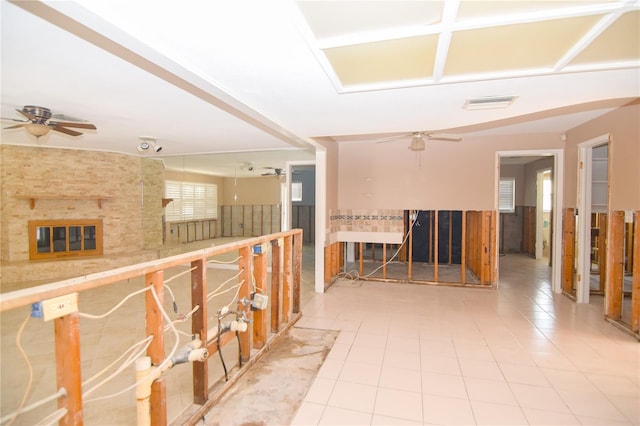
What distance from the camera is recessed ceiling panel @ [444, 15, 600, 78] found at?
5.61 feet

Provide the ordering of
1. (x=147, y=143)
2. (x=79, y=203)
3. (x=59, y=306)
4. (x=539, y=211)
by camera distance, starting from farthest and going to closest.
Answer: (x=539, y=211)
(x=79, y=203)
(x=147, y=143)
(x=59, y=306)

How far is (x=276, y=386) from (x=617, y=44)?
127 inches

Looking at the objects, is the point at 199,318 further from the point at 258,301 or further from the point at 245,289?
the point at 258,301

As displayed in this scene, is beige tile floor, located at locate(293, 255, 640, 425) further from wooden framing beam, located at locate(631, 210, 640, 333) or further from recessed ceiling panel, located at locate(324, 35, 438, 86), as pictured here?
recessed ceiling panel, located at locate(324, 35, 438, 86)

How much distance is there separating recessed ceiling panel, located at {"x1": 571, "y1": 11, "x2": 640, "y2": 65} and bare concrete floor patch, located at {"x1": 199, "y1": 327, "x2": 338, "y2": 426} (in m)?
2.99

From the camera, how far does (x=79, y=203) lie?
20.3ft

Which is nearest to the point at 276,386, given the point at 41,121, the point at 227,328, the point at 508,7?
the point at 227,328

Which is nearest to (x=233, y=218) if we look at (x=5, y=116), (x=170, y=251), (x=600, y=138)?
(x=170, y=251)

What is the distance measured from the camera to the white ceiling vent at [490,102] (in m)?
2.76

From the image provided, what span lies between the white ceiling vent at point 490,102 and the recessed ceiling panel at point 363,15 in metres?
1.42

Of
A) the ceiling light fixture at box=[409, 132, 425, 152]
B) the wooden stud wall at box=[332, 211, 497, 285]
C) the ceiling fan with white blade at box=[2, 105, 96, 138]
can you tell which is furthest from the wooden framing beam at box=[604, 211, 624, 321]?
the ceiling fan with white blade at box=[2, 105, 96, 138]

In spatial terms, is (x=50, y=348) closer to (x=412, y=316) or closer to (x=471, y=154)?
(x=412, y=316)

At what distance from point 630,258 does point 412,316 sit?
5.29m

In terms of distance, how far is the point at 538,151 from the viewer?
5023mm
